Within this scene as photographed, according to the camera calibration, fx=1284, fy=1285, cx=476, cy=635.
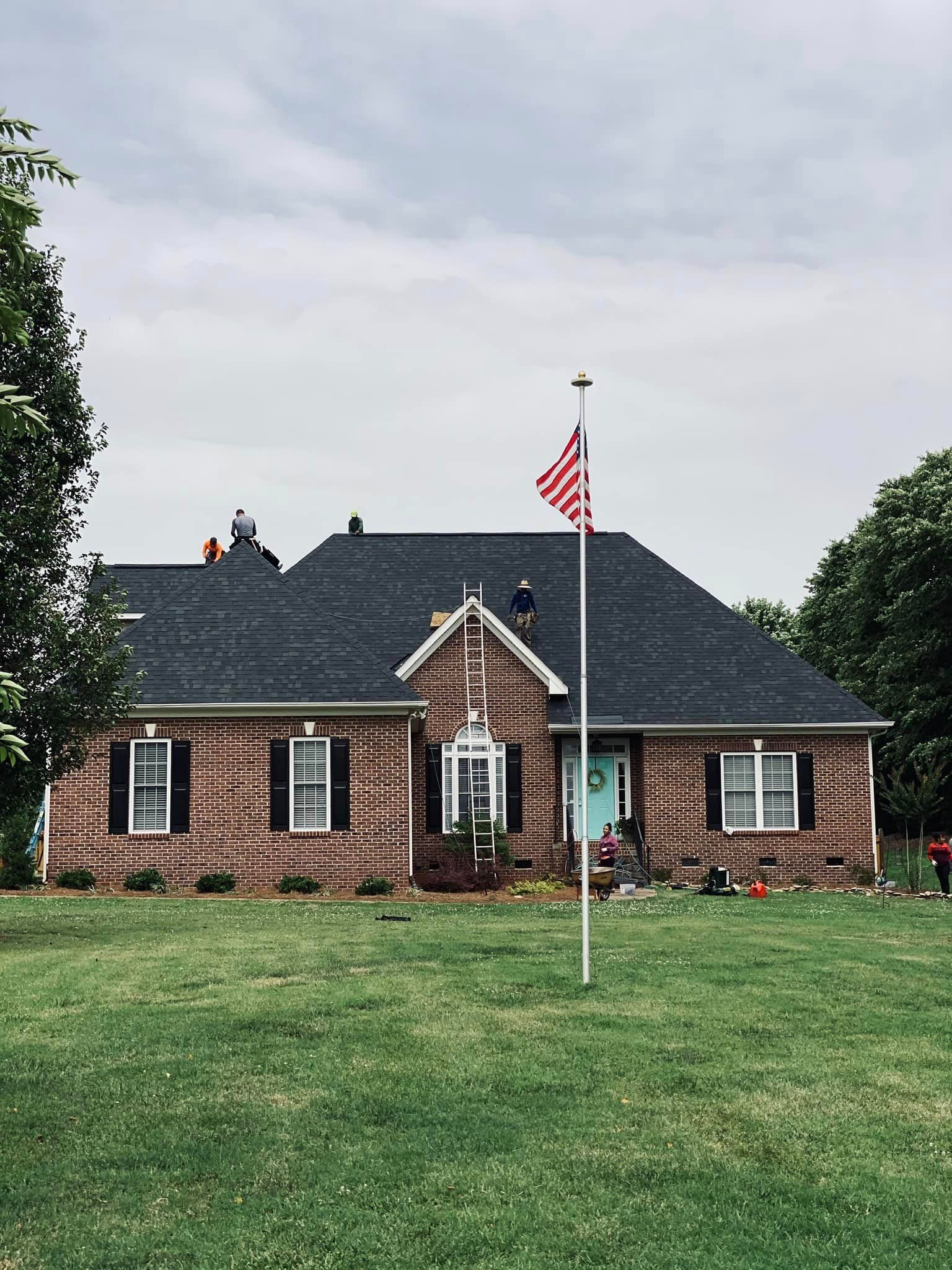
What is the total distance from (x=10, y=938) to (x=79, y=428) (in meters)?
6.38

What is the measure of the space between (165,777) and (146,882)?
2123 millimetres

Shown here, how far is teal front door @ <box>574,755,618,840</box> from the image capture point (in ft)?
94.2

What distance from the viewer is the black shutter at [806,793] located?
92.8ft

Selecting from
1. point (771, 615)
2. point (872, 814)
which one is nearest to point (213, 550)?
point (872, 814)

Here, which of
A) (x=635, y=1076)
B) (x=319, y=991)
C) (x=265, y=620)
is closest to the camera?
(x=635, y=1076)

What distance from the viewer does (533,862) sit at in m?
28.2

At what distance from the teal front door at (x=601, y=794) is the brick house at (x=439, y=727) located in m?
0.05

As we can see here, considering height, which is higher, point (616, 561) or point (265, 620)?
point (616, 561)

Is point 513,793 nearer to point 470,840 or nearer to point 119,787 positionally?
point 470,840

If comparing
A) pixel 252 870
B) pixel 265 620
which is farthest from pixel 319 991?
pixel 265 620

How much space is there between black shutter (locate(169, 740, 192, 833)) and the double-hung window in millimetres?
11523

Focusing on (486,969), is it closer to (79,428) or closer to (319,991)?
(319,991)

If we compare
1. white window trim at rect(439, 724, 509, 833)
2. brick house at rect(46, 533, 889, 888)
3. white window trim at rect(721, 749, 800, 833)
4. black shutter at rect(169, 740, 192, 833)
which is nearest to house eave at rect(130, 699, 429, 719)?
brick house at rect(46, 533, 889, 888)

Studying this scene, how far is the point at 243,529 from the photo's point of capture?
30.1 m
